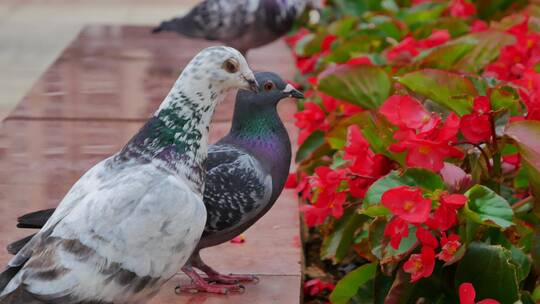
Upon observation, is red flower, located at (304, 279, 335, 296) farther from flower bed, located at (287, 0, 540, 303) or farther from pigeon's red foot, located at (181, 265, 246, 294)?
pigeon's red foot, located at (181, 265, 246, 294)

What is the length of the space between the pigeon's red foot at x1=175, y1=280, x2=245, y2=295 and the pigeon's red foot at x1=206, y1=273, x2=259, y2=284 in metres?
0.03

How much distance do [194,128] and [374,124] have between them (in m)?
0.92

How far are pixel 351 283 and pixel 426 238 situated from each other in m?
0.53

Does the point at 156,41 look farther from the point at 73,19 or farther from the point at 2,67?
the point at 73,19

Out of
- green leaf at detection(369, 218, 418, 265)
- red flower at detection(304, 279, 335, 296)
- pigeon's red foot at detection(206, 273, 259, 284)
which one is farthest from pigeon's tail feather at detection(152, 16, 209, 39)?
green leaf at detection(369, 218, 418, 265)

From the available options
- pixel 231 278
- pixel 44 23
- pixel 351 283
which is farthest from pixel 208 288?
pixel 44 23

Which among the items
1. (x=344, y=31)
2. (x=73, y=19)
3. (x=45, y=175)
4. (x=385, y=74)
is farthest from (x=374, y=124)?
(x=73, y=19)

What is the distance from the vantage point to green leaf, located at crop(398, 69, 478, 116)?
13.0ft

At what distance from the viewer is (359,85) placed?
15.8 feet

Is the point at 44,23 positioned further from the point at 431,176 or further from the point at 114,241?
the point at 114,241

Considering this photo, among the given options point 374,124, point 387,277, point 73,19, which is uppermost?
point 374,124

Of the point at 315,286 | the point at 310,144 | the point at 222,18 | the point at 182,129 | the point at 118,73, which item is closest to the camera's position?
the point at 182,129

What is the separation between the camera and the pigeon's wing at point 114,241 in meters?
3.14

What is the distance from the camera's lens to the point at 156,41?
7730 millimetres
